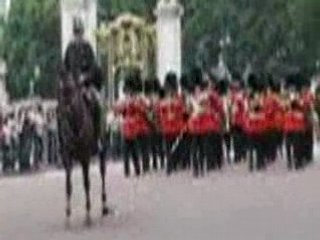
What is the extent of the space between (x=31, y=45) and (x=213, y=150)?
57296 millimetres

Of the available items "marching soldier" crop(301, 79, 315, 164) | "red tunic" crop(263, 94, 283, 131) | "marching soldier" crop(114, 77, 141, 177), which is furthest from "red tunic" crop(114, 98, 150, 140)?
"marching soldier" crop(301, 79, 315, 164)

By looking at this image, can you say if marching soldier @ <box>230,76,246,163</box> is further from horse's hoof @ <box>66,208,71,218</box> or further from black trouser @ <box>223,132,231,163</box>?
horse's hoof @ <box>66,208,71,218</box>

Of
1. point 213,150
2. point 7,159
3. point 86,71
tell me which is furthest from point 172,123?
point 7,159

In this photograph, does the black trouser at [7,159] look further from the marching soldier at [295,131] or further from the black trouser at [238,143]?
the marching soldier at [295,131]

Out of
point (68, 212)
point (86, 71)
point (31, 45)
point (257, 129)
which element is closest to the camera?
point (86, 71)

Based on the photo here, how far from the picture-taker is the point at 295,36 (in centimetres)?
7462

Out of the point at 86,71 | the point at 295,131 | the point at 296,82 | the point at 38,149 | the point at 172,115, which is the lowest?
the point at 38,149

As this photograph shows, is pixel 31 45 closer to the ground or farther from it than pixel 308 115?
closer to the ground

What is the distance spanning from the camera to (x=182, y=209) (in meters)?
22.9

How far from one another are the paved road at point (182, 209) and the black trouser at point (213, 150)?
346mm

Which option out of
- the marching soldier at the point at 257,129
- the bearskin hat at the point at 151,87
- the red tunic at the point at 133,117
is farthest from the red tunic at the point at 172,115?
the marching soldier at the point at 257,129

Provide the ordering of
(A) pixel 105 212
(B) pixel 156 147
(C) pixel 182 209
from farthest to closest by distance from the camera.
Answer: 1. (B) pixel 156 147
2. (C) pixel 182 209
3. (A) pixel 105 212

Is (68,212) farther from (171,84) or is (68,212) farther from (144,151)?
(171,84)

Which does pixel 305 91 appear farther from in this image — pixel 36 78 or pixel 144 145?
pixel 36 78
